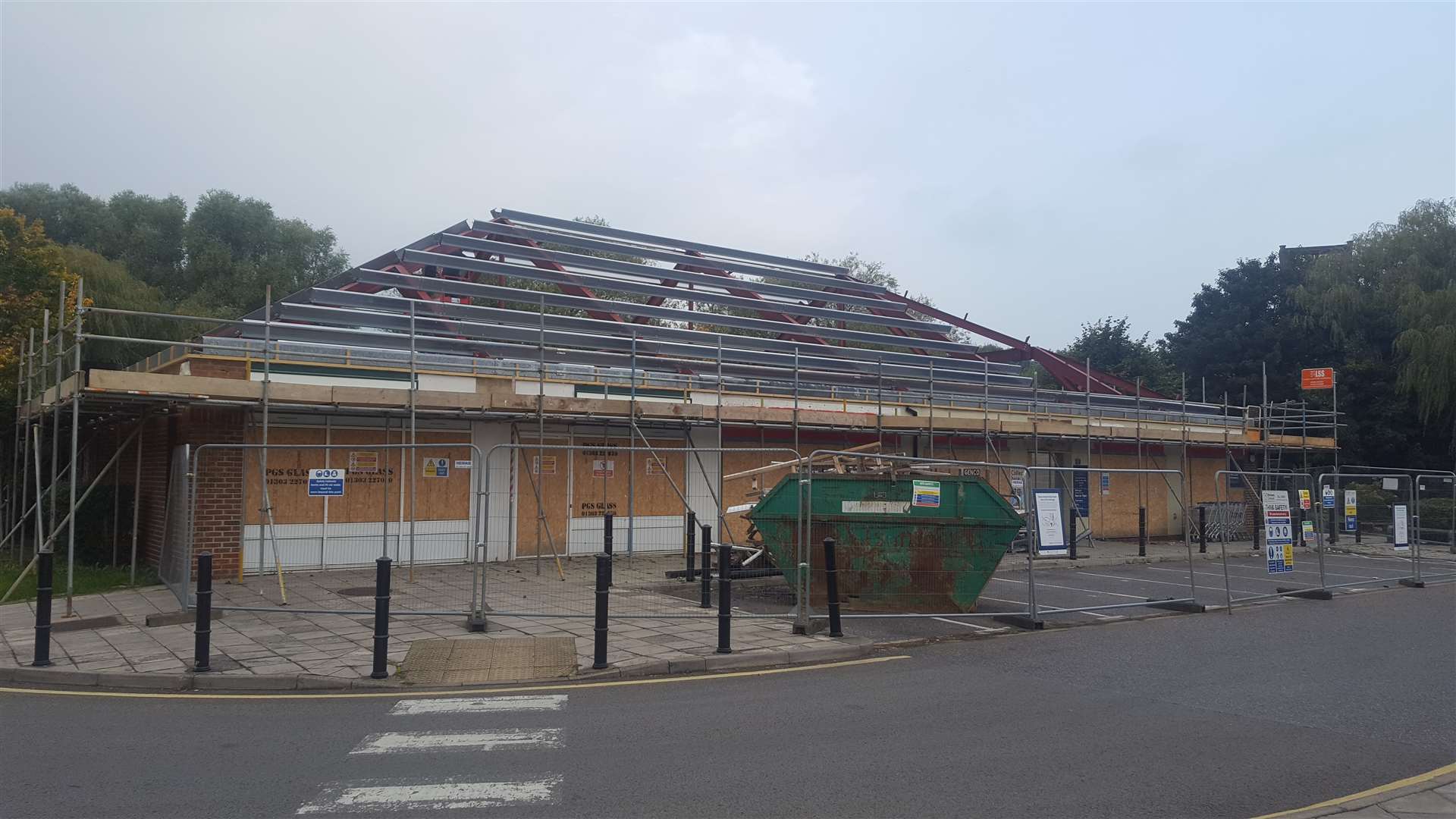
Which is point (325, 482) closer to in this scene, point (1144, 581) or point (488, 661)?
point (488, 661)

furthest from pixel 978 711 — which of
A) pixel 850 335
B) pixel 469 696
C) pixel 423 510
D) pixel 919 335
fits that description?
pixel 919 335

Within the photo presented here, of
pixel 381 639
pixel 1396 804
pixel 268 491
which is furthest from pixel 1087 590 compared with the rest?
pixel 268 491

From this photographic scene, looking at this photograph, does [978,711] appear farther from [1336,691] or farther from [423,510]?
[423,510]

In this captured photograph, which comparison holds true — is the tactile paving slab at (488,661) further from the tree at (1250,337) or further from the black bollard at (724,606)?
the tree at (1250,337)

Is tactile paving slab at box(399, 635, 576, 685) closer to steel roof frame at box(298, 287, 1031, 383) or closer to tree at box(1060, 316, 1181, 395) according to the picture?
steel roof frame at box(298, 287, 1031, 383)

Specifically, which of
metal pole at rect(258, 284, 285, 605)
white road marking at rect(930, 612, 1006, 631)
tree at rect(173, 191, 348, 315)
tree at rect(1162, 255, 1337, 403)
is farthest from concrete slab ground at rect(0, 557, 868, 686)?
tree at rect(1162, 255, 1337, 403)

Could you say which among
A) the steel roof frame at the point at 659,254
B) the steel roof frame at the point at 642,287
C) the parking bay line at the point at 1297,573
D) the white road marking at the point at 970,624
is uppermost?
the steel roof frame at the point at 659,254

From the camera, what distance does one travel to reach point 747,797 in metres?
5.75

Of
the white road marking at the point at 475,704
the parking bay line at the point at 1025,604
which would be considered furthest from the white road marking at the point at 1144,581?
the white road marking at the point at 475,704

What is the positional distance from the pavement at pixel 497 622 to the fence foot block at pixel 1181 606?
199mm

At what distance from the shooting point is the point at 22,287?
24188 millimetres

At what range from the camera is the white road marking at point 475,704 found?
7.98 metres

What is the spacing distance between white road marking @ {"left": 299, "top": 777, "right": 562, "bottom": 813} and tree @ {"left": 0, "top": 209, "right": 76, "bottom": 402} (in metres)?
20.1

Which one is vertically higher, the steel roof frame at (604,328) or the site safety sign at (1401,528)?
the steel roof frame at (604,328)
